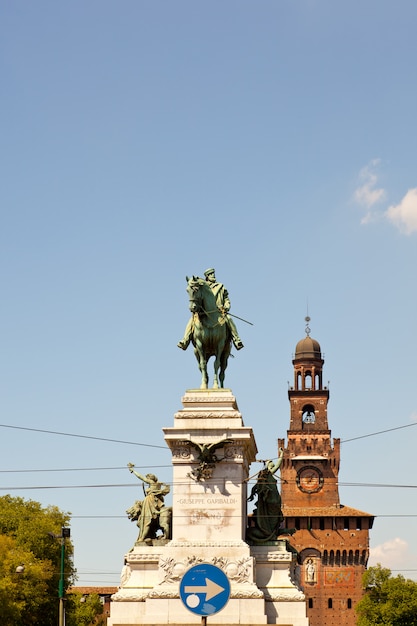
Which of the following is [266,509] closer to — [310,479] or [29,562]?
[29,562]

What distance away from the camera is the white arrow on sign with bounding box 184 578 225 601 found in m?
17.1

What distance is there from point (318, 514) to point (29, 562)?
71276 mm

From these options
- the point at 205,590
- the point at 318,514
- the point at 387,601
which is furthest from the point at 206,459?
the point at 318,514

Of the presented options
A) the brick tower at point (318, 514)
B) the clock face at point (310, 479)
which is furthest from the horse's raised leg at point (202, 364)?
the clock face at point (310, 479)

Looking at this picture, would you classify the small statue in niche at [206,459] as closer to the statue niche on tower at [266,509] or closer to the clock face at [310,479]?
the statue niche on tower at [266,509]

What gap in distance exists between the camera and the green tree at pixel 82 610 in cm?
8306

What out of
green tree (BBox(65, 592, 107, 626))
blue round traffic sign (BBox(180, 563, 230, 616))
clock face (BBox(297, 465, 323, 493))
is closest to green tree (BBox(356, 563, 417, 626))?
clock face (BBox(297, 465, 323, 493))

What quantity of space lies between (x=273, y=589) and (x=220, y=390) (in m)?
6.33

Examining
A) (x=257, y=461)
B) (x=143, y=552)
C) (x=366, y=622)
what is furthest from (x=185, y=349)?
(x=366, y=622)

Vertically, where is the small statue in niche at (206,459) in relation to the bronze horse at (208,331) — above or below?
below

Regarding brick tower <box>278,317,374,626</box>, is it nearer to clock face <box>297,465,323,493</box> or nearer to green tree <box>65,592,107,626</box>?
clock face <box>297,465,323,493</box>

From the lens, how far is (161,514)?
35781 millimetres

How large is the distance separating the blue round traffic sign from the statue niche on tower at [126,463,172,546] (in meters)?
18.6

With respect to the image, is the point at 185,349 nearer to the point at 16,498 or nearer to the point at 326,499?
the point at 16,498
